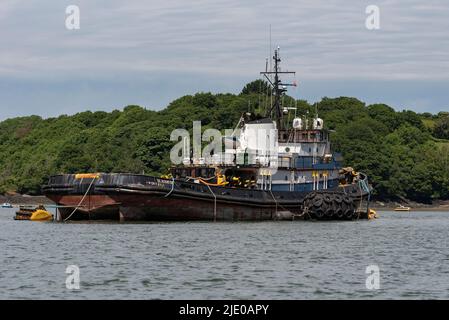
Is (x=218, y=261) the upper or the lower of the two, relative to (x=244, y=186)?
lower

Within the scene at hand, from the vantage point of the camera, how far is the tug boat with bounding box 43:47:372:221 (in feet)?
213

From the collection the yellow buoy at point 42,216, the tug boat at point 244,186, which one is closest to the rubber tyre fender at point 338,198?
the tug boat at point 244,186

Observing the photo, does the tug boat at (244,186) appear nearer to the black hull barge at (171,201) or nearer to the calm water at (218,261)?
the black hull barge at (171,201)

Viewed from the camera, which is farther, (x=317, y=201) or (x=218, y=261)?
(x=317, y=201)

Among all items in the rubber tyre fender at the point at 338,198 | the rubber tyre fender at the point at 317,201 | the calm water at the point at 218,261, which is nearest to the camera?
the calm water at the point at 218,261

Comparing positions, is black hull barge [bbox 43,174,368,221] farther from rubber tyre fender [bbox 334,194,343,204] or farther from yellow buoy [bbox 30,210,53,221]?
yellow buoy [bbox 30,210,53,221]

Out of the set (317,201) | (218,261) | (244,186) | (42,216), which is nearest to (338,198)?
(317,201)

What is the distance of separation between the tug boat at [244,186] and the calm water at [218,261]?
6.55ft

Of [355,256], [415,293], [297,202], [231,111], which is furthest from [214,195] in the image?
[231,111]

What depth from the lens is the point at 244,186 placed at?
236ft

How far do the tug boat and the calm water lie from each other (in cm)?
200

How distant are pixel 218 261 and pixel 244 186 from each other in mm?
28478

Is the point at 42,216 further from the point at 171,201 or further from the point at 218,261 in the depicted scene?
the point at 218,261

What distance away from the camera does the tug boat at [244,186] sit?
213ft
